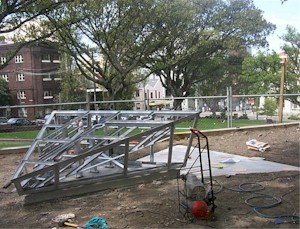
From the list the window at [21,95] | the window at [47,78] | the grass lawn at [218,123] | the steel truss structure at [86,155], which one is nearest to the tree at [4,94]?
the window at [21,95]

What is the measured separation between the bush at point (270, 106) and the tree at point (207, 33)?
20.0 meters

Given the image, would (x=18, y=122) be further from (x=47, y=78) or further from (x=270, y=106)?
(x=47, y=78)

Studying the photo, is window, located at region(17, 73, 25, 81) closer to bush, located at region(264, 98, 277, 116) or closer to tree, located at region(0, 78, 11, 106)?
tree, located at region(0, 78, 11, 106)

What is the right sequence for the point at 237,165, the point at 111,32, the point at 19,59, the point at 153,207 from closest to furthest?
the point at 153,207
the point at 237,165
the point at 111,32
the point at 19,59

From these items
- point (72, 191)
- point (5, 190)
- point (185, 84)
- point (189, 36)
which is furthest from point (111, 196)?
point (185, 84)

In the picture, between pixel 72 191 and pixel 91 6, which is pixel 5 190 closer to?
pixel 72 191

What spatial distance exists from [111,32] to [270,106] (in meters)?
18.5

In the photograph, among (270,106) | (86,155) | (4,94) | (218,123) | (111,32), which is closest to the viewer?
(86,155)

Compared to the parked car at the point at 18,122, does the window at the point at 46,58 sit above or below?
above

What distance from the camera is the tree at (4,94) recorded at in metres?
51.0

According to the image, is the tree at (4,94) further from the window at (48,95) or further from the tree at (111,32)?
the tree at (111,32)

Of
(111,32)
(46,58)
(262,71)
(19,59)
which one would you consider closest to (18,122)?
(111,32)

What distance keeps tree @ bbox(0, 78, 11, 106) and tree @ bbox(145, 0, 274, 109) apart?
2343 cm

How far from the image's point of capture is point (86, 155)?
5.55m
